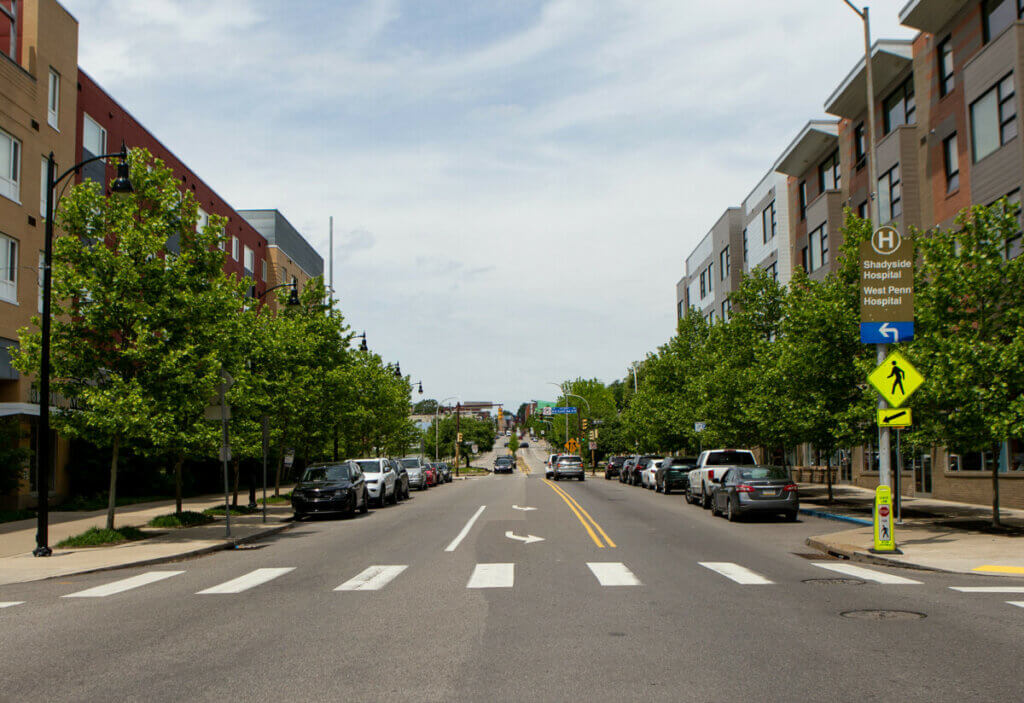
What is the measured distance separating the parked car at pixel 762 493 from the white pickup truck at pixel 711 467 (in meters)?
4.23

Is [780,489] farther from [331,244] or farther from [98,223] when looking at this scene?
[331,244]

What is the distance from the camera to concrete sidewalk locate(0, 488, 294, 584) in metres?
14.5

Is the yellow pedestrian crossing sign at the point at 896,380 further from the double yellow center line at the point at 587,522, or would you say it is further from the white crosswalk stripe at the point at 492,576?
the white crosswalk stripe at the point at 492,576

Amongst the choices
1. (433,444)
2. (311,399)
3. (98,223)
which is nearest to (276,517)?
(311,399)

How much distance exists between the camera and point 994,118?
2458 cm

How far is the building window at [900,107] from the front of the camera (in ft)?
102

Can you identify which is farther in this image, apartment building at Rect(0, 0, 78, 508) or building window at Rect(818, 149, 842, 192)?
building window at Rect(818, 149, 842, 192)

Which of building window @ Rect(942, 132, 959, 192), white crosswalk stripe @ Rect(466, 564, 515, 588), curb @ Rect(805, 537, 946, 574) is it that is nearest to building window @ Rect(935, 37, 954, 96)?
building window @ Rect(942, 132, 959, 192)

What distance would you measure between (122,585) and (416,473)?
35805 millimetres

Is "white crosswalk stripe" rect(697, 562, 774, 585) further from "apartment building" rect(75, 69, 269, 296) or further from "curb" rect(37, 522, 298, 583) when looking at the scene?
"apartment building" rect(75, 69, 269, 296)

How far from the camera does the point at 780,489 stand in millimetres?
22406

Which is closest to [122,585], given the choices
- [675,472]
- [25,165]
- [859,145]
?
[25,165]

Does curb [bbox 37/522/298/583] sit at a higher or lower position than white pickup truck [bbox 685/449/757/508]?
lower

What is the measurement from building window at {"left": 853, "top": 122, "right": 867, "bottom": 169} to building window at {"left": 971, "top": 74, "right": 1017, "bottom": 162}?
8977 mm
